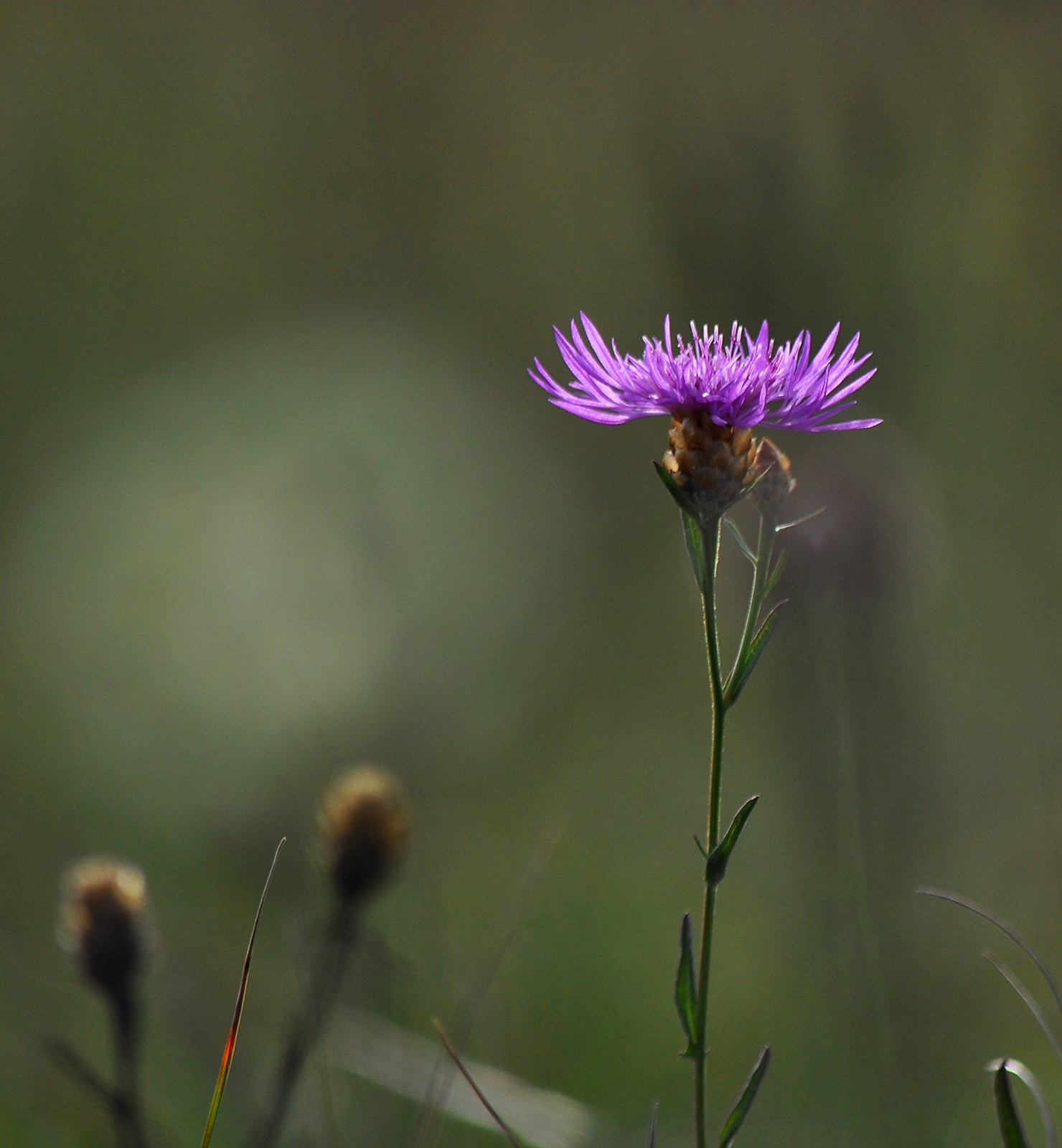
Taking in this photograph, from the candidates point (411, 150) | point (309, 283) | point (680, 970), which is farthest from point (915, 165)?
point (411, 150)

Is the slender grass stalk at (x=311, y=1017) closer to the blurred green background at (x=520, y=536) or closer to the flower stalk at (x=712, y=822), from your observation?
the blurred green background at (x=520, y=536)

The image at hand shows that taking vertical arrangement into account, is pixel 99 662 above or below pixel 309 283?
below

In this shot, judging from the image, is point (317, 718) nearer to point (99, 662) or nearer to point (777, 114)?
point (99, 662)

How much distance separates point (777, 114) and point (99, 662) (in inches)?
101

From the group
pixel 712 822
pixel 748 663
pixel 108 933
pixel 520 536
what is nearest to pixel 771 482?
pixel 748 663

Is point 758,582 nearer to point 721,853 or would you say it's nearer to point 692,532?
point 692,532

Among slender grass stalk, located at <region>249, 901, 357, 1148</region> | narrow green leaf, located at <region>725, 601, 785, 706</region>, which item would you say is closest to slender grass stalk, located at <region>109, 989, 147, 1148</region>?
slender grass stalk, located at <region>249, 901, 357, 1148</region>

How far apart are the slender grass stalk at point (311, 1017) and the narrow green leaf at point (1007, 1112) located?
1.87 ft

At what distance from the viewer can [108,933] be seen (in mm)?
1121

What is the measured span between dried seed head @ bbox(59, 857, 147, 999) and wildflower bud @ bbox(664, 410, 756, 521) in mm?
677

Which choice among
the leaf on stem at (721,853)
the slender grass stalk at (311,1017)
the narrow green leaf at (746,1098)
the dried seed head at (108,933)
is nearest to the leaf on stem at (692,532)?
the leaf on stem at (721,853)

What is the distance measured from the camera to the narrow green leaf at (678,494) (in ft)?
2.68

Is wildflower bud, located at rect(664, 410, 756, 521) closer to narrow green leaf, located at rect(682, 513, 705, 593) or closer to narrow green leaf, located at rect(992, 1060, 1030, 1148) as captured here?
narrow green leaf, located at rect(682, 513, 705, 593)

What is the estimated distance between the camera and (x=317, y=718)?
2854 millimetres
